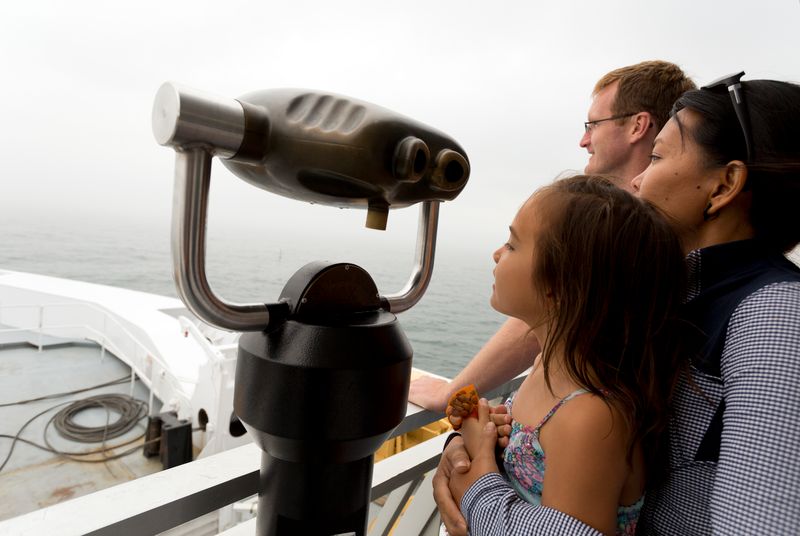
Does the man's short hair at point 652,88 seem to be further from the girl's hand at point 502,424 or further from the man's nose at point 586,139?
the girl's hand at point 502,424

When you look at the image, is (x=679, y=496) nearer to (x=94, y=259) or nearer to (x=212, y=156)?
(x=212, y=156)

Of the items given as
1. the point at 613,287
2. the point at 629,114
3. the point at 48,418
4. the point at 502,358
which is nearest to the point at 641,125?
the point at 629,114

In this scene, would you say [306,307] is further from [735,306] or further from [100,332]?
[100,332]

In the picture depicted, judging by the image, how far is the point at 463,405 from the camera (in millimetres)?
705

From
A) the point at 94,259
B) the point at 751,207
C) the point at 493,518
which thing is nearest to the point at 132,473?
the point at 493,518

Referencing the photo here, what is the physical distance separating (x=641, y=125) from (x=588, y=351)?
96 centimetres

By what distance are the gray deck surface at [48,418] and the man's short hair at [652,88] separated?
484 cm

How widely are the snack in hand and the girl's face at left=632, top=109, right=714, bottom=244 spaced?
0.37 metres

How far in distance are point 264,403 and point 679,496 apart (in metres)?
0.49

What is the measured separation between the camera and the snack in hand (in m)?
0.70

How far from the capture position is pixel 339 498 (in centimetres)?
42

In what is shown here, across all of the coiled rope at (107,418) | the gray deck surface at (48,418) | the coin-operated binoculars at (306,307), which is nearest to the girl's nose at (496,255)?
the coin-operated binoculars at (306,307)

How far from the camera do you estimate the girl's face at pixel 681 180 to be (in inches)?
23.8

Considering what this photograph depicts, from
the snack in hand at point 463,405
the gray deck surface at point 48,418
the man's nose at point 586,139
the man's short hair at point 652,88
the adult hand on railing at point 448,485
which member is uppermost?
the man's short hair at point 652,88
